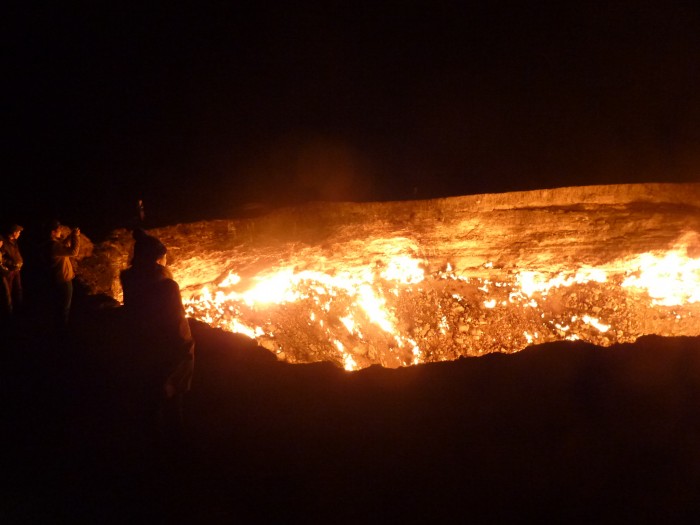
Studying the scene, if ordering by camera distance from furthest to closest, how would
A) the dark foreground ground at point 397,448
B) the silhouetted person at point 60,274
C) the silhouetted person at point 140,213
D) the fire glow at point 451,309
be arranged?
the fire glow at point 451,309 → the silhouetted person at point 140,213 → the silhouetted person at point 60,274 → the dark foreground ground at point 397,448

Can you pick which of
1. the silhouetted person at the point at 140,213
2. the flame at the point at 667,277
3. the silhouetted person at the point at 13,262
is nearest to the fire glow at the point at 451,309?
the flame at the point at 667,277

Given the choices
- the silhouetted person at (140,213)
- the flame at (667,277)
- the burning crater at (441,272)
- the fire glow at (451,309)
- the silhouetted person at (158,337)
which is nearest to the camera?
the silhouetted person at (158,337)

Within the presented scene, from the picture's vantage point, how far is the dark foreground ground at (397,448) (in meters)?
2.77

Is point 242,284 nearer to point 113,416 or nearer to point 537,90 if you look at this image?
point 113,416

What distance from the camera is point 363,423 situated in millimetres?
3121

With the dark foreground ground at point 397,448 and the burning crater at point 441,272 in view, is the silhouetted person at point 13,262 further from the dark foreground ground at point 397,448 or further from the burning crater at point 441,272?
the dark foreground ground at point 397,448

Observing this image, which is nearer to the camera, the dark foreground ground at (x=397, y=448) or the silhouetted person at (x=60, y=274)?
the dark foreground ground at (x=397, y=448)

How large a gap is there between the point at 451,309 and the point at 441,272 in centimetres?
58

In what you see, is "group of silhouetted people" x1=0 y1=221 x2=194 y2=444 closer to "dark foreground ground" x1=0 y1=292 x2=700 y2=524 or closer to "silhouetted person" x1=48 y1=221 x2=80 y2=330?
"dark foreground ground" x1=0 y1=292 x2=700 y2=524

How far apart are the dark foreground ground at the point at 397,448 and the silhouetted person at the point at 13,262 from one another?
1.97 m

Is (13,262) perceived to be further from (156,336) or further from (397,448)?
(397,448)

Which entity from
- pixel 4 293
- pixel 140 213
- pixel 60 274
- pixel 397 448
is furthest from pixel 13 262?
pixel 397 448

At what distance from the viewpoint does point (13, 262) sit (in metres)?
5.02

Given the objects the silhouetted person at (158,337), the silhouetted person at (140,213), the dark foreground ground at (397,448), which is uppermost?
the silhouetted person at (140,213)
